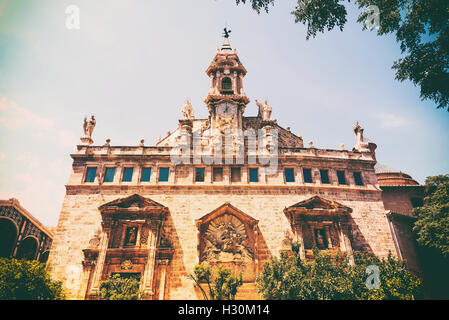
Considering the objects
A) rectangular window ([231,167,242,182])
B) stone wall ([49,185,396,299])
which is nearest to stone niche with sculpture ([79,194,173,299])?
→ stone wall ([49,185,396,299])

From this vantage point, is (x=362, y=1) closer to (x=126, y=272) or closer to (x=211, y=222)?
(x=211, y=222)

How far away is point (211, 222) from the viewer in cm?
1934

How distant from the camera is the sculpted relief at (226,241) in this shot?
18.2 meters

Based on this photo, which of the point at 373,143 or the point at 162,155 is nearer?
the point at 162,155

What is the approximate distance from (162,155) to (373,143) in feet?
77.0

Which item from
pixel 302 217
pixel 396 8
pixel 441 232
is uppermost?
pixel 396 8

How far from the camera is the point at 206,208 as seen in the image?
1978cm

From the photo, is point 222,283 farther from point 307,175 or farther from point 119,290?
point 307,175

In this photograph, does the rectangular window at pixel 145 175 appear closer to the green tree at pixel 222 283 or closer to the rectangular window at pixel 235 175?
the rectangular window at pixel 235 175

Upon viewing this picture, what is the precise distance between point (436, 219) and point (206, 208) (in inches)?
696

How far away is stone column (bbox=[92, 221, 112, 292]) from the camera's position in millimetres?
16961

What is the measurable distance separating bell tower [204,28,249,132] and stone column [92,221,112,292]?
12.4 metres
